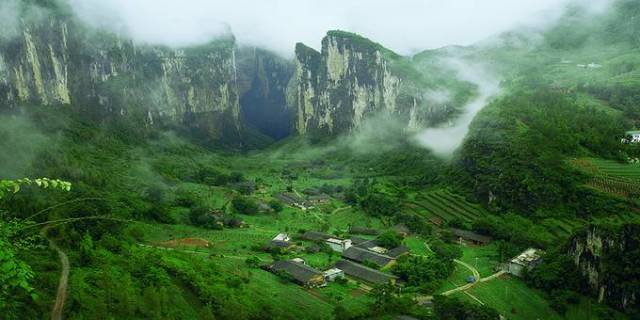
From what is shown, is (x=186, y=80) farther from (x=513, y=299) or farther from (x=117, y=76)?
(x=513, y=299)

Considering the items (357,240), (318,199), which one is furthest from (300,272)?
(318,199)

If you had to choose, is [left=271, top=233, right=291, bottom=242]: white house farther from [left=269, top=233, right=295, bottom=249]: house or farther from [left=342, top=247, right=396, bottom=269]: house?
[left=342, top=247, right=396, bottom=269]: house

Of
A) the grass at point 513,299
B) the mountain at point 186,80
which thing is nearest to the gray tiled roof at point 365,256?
the grass at point 513,299

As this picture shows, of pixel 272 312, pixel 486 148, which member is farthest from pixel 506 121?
pixel 272 312

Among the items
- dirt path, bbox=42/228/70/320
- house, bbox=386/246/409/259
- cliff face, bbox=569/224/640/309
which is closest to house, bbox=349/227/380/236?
house, bbox=386/246/409/259

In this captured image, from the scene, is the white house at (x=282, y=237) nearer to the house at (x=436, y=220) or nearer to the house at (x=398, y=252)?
the house at (x=398, y=252)

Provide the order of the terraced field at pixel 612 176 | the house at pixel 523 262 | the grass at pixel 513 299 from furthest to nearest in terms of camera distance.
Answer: the terraced field at pixel 612 176, the house at pixel 523 262, the grass at pixel 513 299
